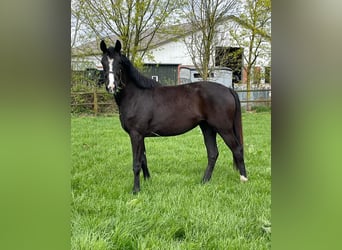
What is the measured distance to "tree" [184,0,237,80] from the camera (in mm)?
983

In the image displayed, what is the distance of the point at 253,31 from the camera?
0.92 metres

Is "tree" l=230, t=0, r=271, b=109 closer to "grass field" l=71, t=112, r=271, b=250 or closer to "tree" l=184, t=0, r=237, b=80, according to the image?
"tree" l=184, t=0, r=237, b=80

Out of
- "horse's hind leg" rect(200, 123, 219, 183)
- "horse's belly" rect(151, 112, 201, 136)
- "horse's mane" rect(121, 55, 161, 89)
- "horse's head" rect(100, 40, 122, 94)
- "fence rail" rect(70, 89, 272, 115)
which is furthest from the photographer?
"horse's belly" rect(151, 112, 201, 136)

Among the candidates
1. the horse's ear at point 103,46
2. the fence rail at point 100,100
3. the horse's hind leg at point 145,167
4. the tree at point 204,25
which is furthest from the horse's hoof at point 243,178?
the horse's ear at point 103,46

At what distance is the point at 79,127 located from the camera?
85 cm

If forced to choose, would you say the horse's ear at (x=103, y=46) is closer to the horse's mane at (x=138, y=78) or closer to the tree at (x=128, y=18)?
the tree at (x=128, y=18)

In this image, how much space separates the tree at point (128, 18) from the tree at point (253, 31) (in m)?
0.23

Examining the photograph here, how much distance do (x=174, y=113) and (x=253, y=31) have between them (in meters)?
0.90

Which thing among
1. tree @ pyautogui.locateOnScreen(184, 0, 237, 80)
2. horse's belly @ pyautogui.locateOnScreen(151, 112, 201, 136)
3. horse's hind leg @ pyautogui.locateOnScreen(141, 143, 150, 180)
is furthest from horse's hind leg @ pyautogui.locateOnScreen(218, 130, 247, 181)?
tree @ pyautogui.locateOnScreen(184, 0, 237, 80)

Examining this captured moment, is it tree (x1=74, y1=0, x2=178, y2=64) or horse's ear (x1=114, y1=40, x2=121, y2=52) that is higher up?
tree (x1=74, y1=0, x2=178, y2=64)
